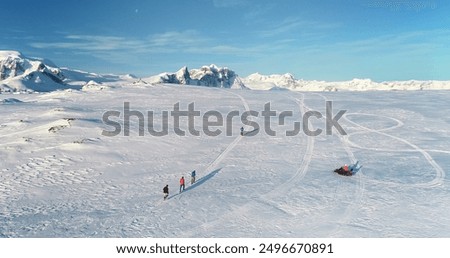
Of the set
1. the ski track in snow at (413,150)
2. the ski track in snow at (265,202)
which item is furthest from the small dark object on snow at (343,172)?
the ski track in snow at (265,202)

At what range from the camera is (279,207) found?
22.7 m

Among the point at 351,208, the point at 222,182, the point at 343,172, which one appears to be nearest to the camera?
the point at 351,208

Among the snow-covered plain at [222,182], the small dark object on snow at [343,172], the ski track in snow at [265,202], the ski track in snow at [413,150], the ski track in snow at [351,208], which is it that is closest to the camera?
the ski track in snow at [351,208]

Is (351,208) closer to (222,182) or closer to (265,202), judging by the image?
(265,202)

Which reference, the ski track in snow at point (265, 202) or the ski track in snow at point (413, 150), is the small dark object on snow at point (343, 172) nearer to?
the ski track in snow at point (413, 150)

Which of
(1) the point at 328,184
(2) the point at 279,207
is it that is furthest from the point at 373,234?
(1) the point at 328,184

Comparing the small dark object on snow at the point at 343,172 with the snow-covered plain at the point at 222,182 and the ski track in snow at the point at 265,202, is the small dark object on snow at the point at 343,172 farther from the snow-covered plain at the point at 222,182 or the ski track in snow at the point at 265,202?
the ski track in snow at the point at 265,202

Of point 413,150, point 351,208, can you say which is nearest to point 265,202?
point 351,208

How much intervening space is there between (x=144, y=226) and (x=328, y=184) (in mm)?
15286

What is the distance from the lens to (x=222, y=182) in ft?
90.6

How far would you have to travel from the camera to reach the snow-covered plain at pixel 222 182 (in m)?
19.8

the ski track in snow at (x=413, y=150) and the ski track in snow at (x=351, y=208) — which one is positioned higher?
the ski track in snow at (x=413, y=150)

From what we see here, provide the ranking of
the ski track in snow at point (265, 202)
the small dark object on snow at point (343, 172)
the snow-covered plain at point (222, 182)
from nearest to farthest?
the snow-covered plain at point (222, 182)
the ski track in snow at point (265, 202)
the small dark object on snow at point (343, 172)

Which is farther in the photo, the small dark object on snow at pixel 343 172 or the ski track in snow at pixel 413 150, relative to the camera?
the small dark object on snow at pixel 343 172
